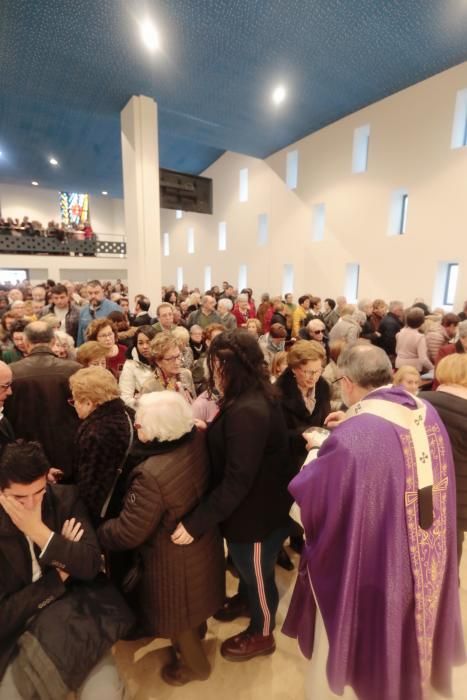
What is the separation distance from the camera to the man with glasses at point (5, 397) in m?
1.87

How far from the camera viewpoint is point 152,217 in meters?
7.89

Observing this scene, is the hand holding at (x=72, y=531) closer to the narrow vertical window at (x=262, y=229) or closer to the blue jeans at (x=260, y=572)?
the blue jeans at (x=260, y=572)

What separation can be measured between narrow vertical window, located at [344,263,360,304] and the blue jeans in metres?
8.75

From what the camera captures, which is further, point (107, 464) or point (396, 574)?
point (107, 464)

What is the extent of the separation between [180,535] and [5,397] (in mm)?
1245

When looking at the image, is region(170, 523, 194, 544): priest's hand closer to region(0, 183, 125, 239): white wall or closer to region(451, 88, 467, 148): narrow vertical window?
region(451, 88, 467, 148): narrow vertical window

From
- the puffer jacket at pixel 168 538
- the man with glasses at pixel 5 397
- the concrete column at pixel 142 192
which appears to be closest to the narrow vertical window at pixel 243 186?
the concrete column at pixel 142 192

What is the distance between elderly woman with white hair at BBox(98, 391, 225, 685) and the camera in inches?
53.7

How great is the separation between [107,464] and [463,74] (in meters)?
9.03

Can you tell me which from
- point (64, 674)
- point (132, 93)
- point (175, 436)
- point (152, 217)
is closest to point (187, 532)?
point (175, 436)

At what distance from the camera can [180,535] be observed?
1.42 m

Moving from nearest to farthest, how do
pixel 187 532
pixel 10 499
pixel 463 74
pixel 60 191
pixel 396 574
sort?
pixel 396 574
pixel 10 499
pixel 187 532
pixel 463 74
pixel 60 191

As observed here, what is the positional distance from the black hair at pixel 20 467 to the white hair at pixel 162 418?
14.9 inches

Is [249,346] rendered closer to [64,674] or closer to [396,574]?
[396,574]
